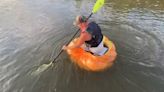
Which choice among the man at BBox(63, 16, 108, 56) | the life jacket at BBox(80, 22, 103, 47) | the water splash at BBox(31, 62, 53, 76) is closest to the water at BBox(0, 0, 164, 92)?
the water splash at BBox(31, 62, 53, 76)

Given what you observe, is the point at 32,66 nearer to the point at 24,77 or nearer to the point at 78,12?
the point at 24,77

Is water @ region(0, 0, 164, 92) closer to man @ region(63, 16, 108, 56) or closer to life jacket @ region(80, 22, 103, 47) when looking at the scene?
man @ region(63, 16, 108, 56)

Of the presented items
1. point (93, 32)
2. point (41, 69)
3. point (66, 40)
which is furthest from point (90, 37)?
point (66, 40)

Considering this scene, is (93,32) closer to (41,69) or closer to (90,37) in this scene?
(90,37)

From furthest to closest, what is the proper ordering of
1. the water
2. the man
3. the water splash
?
the water splash, the man, the water

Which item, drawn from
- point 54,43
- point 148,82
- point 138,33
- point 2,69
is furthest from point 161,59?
point 2,69

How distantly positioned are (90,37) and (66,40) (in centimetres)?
168

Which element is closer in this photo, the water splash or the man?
the man

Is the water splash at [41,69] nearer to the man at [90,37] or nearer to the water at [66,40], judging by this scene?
the water at [66,40]

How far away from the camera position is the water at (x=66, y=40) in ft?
19.7

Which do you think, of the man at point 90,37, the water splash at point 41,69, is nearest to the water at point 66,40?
the water splash at point 41,69

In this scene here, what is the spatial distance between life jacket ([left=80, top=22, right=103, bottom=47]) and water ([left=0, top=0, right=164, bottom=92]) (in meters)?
0.69

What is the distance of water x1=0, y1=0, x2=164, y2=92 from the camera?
236 inches

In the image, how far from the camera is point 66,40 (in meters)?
7.85
